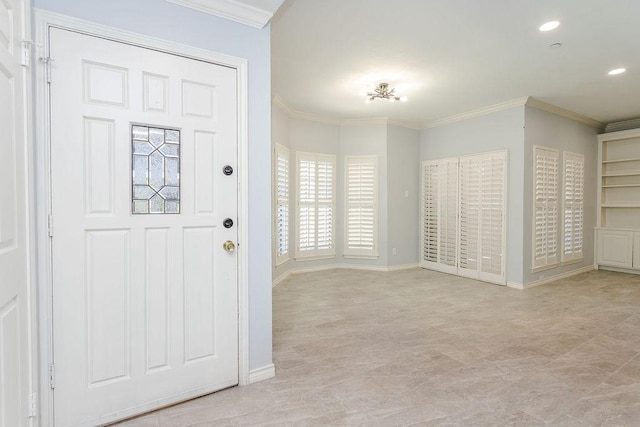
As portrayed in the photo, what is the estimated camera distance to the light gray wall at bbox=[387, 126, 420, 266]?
602 cm

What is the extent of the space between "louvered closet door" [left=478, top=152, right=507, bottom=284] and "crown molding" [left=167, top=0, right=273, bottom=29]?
13.8 feet

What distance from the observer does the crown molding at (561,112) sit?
477cm

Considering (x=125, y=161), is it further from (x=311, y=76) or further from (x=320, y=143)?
(x=320, y=143)

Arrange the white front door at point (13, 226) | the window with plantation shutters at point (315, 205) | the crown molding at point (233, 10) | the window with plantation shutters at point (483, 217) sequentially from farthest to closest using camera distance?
the window with plantation shutters at point (315, 205), the window with plantation shutters at point (483, 217), the crown molding at point (233, 10), the white front door at point (13, 226)

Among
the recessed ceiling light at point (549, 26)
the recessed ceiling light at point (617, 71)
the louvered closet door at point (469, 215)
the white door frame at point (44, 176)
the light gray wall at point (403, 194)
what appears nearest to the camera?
the white door frame at point (44, 176)

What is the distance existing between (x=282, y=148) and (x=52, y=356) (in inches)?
155

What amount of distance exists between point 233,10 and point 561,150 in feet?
18.1

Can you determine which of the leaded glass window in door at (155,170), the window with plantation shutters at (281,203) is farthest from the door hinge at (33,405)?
the window with plantation shutters at (281,203)

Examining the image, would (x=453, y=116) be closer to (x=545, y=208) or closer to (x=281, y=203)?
(x=545, y=208)

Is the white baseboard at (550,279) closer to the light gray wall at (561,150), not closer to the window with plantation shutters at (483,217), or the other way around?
the light gray wall at (561,150)

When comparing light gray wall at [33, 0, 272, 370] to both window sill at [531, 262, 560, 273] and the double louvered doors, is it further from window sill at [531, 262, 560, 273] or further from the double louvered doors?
window sill at [531, 262, 560, 273]

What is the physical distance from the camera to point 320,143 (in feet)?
19.4

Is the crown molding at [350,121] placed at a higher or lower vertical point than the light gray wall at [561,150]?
higher

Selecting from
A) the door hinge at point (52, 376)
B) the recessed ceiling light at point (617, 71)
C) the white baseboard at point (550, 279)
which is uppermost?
the recessed ceiling light at point (617, 71)
